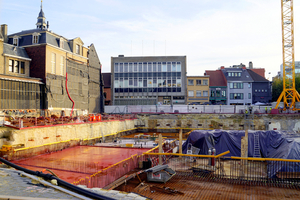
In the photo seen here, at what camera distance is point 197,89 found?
60281mm

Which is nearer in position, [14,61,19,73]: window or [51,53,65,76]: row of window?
[14,61,19,73]: window

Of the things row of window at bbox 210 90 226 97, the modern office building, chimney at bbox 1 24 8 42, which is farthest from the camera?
row of window at bbox 210 90 226 97

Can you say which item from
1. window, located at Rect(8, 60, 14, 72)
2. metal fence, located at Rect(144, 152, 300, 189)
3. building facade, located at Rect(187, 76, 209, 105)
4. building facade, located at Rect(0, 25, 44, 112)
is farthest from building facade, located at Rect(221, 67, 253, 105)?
window, located at Rect(8, 60, 14, 72)

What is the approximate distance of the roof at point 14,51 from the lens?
31155 millimetres

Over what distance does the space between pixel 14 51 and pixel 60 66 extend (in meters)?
6.53

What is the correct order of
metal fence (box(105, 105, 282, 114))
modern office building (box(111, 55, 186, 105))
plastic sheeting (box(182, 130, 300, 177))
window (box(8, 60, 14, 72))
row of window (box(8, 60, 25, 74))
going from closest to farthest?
plastic sheeting (box(182, 130, 300, 177)), window (box(8, 60, 14, 72)), row of window (box(8, 60, 25, 74)), metal fence (box(105, 105, 282, 114)), modern office building (box(111, 55, 186, 105))

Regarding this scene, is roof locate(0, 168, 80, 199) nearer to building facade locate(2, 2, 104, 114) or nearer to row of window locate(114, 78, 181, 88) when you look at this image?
building facade locate(2, 2, 104, 114)

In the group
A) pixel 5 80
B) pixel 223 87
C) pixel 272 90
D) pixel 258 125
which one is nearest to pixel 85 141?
pixel 5 80

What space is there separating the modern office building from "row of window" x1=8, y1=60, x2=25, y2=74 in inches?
1137

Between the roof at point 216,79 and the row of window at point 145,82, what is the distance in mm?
9630

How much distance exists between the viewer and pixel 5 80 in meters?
28.4

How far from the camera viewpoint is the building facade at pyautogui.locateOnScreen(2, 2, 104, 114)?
33938 mm

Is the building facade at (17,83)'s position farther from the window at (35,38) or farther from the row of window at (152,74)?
the row of window at (152,74)

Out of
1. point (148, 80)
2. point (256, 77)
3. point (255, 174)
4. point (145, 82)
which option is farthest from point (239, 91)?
point (255, 174)
